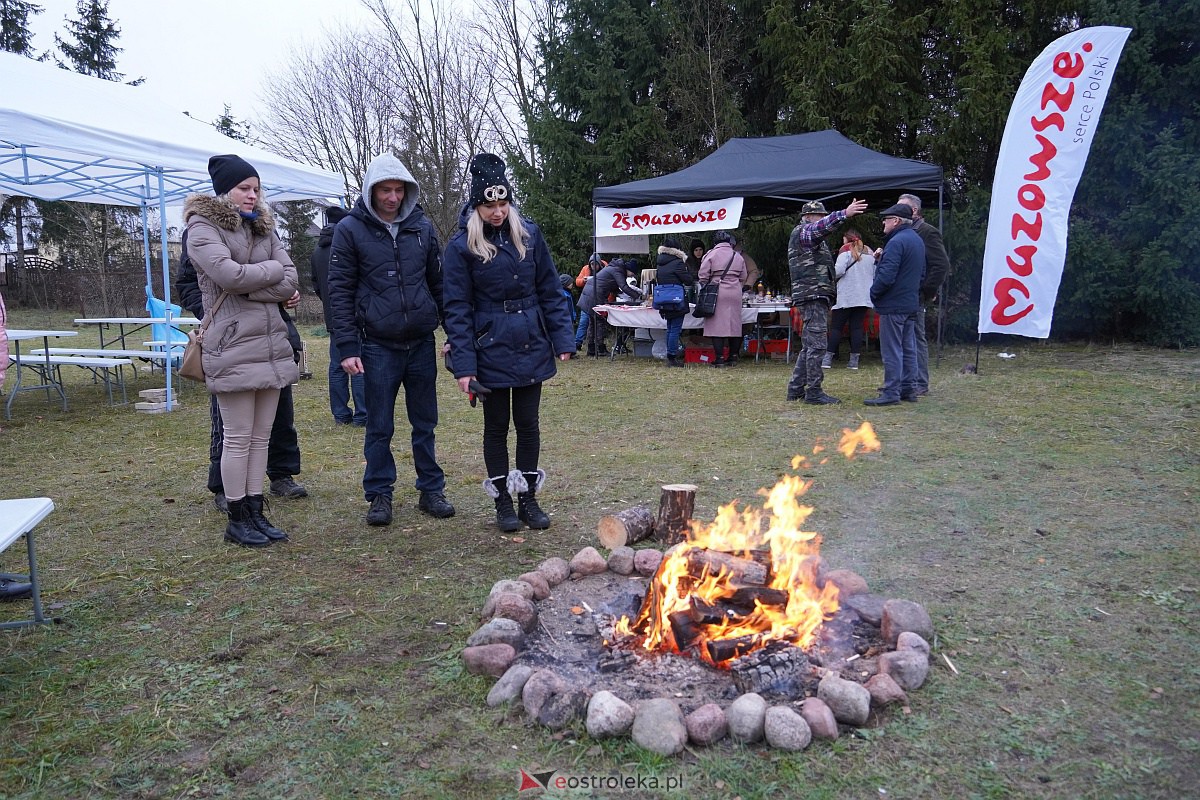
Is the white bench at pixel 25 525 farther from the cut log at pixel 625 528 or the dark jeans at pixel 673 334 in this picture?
the dark jeans at pixel 673 334

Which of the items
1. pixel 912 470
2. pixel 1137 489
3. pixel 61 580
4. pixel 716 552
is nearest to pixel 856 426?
pixel 912 470

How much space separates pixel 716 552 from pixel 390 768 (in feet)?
5.05

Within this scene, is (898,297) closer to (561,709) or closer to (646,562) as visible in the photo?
(646,562)

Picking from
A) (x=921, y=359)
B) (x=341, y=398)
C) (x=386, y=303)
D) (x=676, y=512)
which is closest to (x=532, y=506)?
(x=676, y=512)

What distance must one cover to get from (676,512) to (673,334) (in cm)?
777

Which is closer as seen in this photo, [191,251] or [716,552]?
[716,552]

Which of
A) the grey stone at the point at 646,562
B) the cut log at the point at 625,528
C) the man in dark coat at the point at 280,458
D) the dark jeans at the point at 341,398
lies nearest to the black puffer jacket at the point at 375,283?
the man in dark coat at the point at 280,458

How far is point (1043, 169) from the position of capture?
8.58 metres

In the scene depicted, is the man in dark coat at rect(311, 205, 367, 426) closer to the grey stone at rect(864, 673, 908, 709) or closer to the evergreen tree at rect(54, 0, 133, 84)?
the grey stone at rect(864, 673, 908, 709)

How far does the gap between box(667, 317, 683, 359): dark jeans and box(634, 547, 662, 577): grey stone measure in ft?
26.7

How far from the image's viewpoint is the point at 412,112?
24859mm

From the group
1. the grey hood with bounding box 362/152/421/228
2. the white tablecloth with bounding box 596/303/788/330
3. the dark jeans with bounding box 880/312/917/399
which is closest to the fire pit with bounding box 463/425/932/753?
the grey hood with bounding box 362/152/421/228

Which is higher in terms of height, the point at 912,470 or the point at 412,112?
the point at 412,112

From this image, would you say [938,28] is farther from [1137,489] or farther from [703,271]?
[1137,489]
